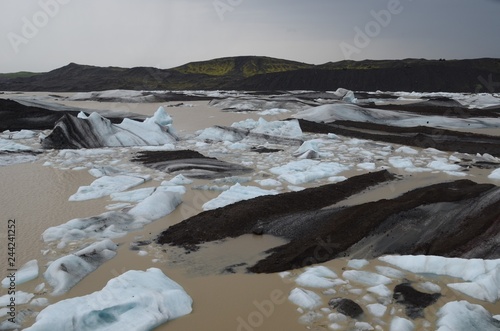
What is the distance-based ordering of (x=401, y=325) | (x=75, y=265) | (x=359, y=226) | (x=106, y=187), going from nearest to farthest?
(x=401, y=325)
(x=75, y=265)
(x=359, y=226)
(x=106, y=187)

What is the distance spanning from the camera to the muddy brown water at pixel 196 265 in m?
3.50

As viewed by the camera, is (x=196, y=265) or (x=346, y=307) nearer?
(x=346, y=307)

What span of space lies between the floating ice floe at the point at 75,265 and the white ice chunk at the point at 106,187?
2.44 meters

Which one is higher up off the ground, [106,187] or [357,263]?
[106,187]

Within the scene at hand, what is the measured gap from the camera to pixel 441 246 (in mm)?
4613

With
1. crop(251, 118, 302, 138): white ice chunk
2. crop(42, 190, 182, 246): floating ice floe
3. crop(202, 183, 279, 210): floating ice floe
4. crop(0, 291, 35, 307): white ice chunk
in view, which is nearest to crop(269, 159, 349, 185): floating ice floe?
crop(202, 183, 279, 210): floating ice floe

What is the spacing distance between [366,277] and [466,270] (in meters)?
0.98

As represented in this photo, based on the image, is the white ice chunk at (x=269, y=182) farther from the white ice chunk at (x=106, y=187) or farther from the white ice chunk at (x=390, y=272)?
the white ice chunk at (x=390, y=272)

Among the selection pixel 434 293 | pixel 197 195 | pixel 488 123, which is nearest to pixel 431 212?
pixel 434 293

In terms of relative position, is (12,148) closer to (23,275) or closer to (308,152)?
(308,152)

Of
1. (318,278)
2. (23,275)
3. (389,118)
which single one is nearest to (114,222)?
(23,275)

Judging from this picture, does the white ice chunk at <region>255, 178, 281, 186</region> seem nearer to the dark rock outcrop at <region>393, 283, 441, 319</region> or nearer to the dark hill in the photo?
the dark rock outcrop at <region>393, 283, 441, 319</region>

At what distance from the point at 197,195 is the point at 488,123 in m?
14.9

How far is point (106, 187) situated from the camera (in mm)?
7340
